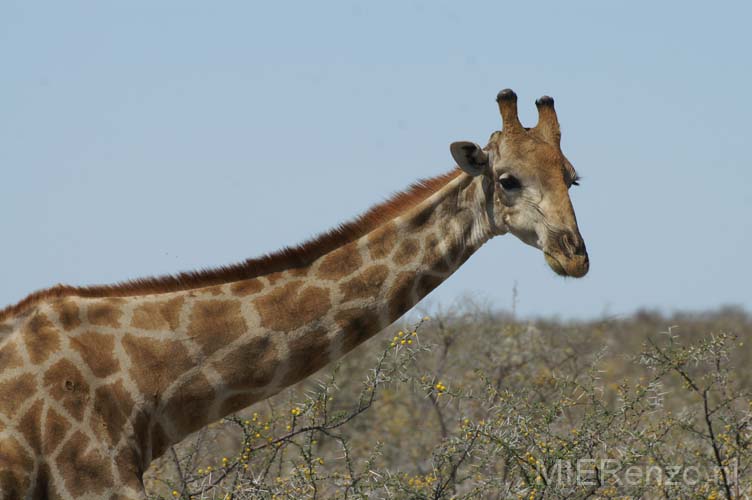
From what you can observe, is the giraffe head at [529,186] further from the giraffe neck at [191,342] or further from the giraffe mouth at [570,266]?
the giraffe neck at [191,342]

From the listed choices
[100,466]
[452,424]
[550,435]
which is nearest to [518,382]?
[452,424]

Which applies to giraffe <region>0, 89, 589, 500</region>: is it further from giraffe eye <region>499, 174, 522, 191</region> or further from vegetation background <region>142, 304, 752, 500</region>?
vegetation background <region>142, 304, 752, 500</region>

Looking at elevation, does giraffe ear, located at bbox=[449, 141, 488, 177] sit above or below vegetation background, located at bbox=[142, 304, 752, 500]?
above

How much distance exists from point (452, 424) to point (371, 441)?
5.51 feet

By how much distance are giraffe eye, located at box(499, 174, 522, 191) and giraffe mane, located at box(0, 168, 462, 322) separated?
599 millimetres

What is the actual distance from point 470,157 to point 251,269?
1699mm

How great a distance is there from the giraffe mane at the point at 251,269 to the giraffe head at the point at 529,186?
496 millimetres

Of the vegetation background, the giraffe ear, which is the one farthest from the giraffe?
the vegetation background

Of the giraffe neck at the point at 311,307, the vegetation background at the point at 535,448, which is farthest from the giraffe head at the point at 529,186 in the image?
the vegetation background at the point at 535,448

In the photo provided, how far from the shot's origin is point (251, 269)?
7812 millimetres

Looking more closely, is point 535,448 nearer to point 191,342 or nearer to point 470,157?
point 470,157

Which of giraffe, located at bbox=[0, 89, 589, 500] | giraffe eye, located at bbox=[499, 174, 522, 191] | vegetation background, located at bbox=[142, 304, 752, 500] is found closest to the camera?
giraffe, located at bbox=[0, 89, 589, 500]

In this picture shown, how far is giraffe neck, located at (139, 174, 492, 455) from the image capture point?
7.38 meters

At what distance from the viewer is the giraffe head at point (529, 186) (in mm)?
7625
